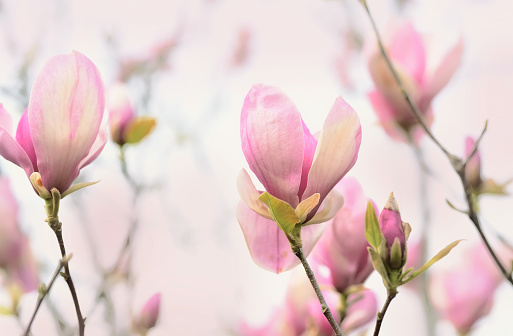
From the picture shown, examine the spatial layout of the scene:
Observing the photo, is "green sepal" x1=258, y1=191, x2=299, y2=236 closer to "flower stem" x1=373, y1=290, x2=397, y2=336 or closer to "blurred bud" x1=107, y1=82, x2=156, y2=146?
"flower stem" x1=373, y1=290, x2=397, y2=336

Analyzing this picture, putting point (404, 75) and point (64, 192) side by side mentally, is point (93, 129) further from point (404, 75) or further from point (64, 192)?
point (404, 75)

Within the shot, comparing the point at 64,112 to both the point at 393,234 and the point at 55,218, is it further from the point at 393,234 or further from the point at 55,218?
the point at 393,234

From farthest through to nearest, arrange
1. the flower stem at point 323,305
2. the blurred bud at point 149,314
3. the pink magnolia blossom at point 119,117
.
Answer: the pink magnolia blossom at point 119,117 → the blurred bud at point 149,314 → the flower stem at point 323,305

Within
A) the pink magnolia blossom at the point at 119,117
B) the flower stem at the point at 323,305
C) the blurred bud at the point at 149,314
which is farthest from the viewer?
the pink magnolia blossom at the point at 119,117

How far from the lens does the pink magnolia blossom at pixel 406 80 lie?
1.35 ft

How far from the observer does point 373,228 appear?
24 cm

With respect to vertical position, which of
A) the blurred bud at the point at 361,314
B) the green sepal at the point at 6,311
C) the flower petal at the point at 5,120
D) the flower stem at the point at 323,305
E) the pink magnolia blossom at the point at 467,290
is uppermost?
the flower petal at the point at 5,120

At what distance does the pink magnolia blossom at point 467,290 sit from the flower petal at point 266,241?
28cm

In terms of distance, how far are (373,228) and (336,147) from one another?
0.13ft

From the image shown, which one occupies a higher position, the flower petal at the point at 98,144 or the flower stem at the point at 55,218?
the flower petal at the point at 98,144

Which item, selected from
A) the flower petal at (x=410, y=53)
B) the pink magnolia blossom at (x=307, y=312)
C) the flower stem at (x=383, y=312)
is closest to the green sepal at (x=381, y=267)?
the flower stem at (x=383, y=312)

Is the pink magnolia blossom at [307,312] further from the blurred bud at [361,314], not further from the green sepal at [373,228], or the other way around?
the green sepal at [373,228]

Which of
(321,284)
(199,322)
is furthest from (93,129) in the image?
(199,322)

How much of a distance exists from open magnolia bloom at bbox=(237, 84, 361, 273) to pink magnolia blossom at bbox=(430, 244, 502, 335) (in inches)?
12.3
